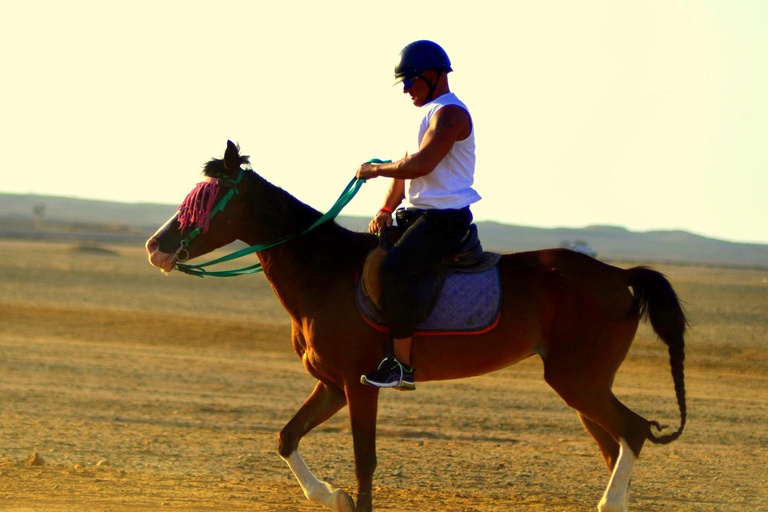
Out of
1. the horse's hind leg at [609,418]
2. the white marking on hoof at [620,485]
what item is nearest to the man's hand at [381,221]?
the horse's hind leg at [609,418]

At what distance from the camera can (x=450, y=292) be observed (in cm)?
674

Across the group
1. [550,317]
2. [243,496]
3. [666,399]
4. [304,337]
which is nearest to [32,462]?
[243,496]

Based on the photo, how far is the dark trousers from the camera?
253 inches

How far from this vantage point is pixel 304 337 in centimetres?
684

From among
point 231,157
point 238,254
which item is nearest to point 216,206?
point 231,157

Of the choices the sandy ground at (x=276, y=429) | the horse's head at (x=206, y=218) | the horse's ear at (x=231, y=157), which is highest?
the horse's ear at (x=231, y=157)

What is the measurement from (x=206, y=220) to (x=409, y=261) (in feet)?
5.09

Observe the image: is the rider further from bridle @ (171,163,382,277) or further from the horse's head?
the horse's head

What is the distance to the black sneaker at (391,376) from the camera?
6410mm

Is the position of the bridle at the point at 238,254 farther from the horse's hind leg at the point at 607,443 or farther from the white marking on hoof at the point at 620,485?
the white marking on hoof at the point at 620,485

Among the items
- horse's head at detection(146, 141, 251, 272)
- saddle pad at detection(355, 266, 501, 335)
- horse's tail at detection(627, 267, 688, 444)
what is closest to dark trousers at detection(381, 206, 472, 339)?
saddle pad at detection(355, 266, 501, 335)

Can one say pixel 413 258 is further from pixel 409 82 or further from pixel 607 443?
pixel 607 443

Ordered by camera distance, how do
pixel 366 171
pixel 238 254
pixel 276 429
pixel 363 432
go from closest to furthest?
pixel 363 432, pixel 366 171, pixel 238 254, pixel 276 429

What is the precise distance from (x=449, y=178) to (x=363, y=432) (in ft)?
6.48
